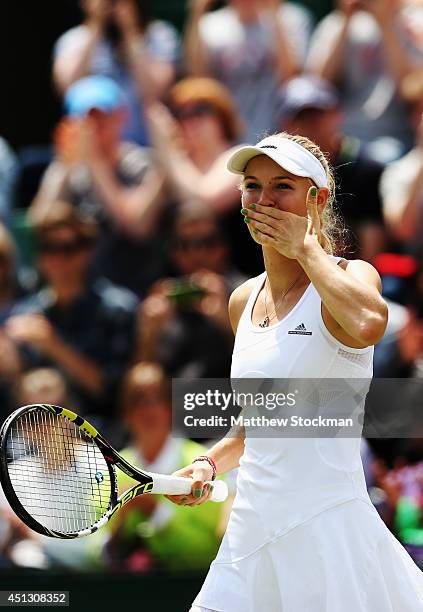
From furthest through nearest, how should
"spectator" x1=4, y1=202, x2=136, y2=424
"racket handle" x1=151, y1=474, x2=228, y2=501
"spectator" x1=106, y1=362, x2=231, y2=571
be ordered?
1. "spectator" x1=4, y1=202, x2=136, y2=424
2. "spectator" x1=106, y1=362, x2=231, y2=571
3. "racket handle" x1=151, y1=474, x2=228, y2=501

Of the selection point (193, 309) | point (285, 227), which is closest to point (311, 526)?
point (285, 227)

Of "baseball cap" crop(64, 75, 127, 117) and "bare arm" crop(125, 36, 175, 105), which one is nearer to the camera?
"baseball cap" crop(64, 75, 127, 117)

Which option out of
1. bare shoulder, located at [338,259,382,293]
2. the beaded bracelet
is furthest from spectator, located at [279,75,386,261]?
bare shoulder, located at [338,259,382,293]

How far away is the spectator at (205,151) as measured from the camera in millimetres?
6117

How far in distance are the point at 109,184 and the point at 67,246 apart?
49cm

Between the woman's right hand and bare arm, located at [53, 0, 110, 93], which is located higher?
bare arm, located at [53, 0, 110, 93]

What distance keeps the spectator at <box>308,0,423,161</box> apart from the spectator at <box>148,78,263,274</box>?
65 cm

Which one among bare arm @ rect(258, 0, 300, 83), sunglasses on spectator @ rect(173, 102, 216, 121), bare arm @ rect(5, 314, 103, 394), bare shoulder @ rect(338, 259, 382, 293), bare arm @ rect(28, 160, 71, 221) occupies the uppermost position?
bare arm @ rect(258, 0, 300, 83)

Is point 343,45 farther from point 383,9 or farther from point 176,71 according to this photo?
point 176,71

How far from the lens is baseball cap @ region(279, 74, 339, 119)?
19.4 ft

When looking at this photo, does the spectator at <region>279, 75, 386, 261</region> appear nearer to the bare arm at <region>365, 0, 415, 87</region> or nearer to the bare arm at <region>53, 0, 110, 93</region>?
the bare arm at <region>365, 0, 415, 87</region>

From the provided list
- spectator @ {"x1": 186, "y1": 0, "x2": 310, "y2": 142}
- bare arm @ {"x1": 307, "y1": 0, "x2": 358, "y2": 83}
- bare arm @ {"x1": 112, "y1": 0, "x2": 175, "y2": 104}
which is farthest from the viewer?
bare arm @ {"x1": 112, "y1": 0, "x2": 175, "y2": 104}

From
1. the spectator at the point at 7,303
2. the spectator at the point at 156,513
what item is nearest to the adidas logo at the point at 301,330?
the spectator at the point at 156,513

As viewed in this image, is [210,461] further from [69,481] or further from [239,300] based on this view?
[69,481]
